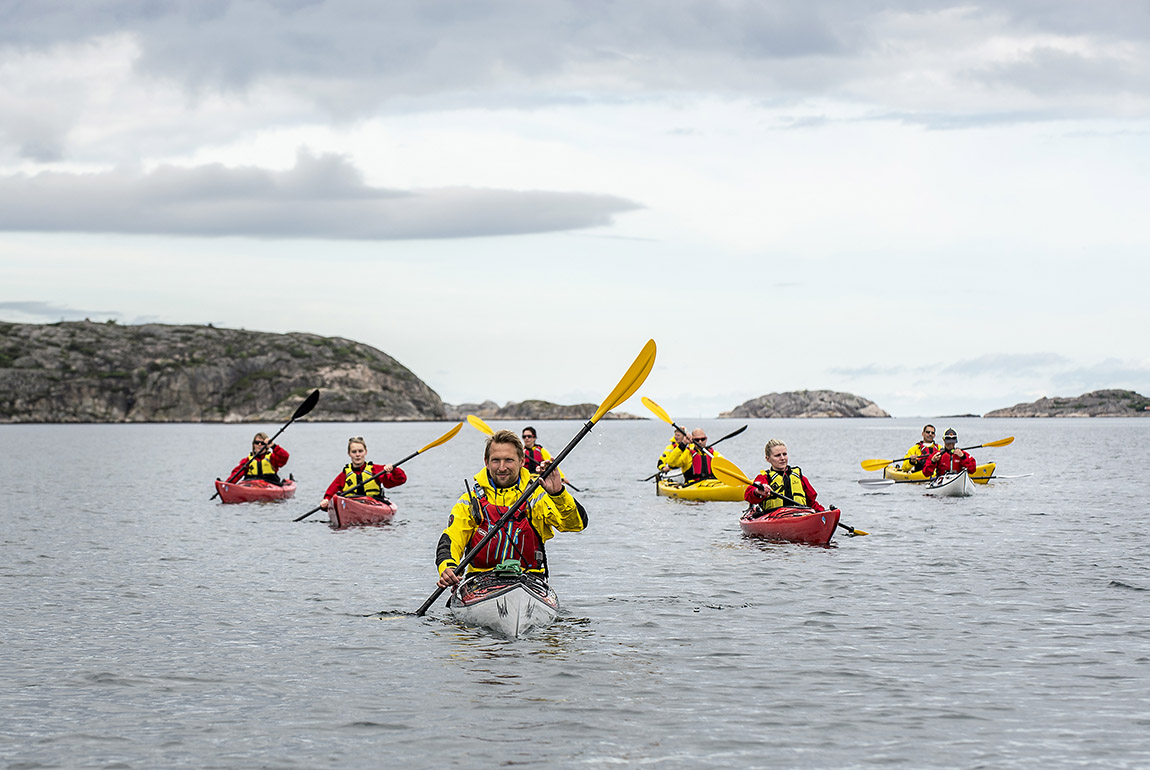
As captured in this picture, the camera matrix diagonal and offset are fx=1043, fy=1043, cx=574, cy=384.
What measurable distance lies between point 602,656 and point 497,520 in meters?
1.96

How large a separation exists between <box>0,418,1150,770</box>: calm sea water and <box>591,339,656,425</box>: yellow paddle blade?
279 cm

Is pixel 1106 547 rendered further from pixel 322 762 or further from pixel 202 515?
pixel 202 515

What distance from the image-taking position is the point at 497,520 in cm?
1177

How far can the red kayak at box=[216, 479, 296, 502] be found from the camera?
29.8 meters

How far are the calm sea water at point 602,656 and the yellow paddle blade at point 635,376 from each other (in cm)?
279

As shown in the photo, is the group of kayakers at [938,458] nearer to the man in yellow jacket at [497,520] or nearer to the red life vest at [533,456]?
the red life vest at [533,456]

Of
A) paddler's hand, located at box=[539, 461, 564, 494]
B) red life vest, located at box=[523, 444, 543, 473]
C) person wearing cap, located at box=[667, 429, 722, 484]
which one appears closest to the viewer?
paddler's hand, located at box=[539, 461, 564, 494]

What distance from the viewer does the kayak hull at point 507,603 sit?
11.6 metres

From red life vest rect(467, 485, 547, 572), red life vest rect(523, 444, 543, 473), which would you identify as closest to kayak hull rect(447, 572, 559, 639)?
red life vest rect(467, 485, 547, 572)

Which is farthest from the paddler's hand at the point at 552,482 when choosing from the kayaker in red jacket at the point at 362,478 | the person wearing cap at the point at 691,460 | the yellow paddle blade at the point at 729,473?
the person wearing cap at the point at 691,460

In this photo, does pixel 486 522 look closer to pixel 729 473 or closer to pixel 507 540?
pixel 507 540

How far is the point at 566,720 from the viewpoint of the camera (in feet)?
28.3

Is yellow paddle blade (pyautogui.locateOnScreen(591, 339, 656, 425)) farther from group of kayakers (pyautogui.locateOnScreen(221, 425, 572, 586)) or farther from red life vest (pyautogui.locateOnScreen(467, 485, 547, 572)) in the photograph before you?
red life vest (pyautogui.locateOnScreen(467, 485, 547, 572))

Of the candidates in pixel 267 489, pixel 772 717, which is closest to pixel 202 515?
pixel 267 489
